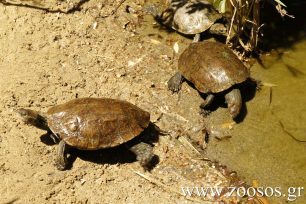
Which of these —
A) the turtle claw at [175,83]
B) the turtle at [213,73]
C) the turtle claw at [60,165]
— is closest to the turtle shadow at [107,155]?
the turtle claw at [60,165]

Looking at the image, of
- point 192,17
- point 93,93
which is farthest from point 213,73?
point 93,93

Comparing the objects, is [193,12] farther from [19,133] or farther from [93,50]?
[19,133]

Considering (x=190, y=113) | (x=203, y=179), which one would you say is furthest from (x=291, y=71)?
(x=203, y=179)

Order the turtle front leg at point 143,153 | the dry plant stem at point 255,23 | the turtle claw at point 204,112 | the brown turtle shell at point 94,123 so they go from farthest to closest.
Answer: the dry plant stem at point 255,23, the turtle claw at point 204,112, the turtle front leg at point 143,153, the brown turtle shell at point 94,123

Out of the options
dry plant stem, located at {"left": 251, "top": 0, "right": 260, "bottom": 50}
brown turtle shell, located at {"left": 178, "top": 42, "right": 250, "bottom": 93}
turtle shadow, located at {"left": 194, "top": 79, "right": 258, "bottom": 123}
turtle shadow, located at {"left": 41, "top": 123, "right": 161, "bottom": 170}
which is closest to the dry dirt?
turtle shadow, located at {"left": 41, "top": 123, "right": 161, "bottom": 170}

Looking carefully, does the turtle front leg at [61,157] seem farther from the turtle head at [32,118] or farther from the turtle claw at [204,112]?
the turtle claw at [204,112]

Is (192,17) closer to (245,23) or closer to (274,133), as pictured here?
(245,23)
